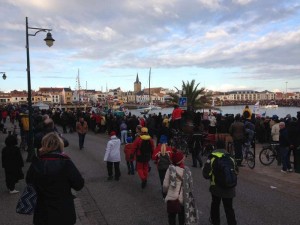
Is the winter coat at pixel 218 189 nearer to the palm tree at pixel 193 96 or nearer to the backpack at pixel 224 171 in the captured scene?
the backpack at pixel 224 171

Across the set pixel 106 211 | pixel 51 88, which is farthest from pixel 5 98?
pixel 106 211

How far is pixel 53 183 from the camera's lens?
4137 mm

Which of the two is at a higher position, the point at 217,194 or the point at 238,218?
the point at 217,194

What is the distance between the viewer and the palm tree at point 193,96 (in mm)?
41991

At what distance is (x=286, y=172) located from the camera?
11789 millimetres

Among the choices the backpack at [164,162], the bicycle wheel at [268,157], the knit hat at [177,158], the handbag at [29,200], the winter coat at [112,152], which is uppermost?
the knit hat at [177,158]

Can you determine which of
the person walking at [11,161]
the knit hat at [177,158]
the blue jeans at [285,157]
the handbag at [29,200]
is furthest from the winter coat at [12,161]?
the blue jeans at [285,157]

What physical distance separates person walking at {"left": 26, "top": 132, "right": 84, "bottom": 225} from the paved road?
2.88 metres

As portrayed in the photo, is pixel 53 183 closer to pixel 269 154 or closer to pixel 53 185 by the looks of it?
pixel 53 185

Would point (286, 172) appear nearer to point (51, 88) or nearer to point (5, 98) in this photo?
point (5, 98)

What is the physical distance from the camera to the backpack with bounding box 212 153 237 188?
587 centimetres

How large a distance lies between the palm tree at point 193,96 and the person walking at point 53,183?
38.0 metres

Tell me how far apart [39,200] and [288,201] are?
20.1 feet

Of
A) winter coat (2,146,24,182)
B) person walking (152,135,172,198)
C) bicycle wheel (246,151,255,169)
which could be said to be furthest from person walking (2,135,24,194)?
bicycle wheel (246,151,255,169)
